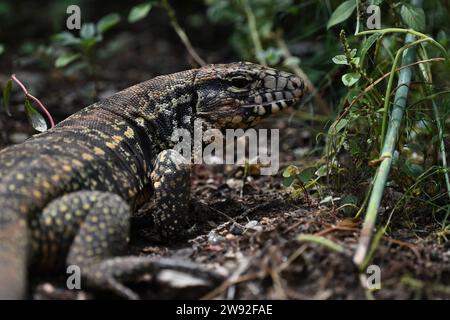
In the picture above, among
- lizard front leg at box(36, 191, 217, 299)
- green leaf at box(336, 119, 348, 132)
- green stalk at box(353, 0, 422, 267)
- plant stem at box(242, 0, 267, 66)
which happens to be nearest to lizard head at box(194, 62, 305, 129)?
green leaf at box(336, 119, 348, 132)

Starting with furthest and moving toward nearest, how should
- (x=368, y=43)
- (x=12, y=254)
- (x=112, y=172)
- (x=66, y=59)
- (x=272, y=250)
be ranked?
1. (x=66, y=59)
2. (x=368, y=43)
3. (x=112, y=172)
4. (x=272, y=250)
5. (x=12, y=254)

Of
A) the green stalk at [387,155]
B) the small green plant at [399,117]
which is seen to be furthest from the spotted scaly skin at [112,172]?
the green stalk at [387,155]

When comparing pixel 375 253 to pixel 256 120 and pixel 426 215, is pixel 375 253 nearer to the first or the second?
pixel 426 215

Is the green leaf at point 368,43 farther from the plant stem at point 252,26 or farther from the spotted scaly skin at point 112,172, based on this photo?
the plant stem at point 252,26

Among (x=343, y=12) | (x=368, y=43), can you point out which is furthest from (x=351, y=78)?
(x=343, y=12)

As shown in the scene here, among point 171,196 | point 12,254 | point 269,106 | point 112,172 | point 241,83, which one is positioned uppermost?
point 241,83

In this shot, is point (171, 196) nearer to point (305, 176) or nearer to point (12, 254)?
point (305, 176)
